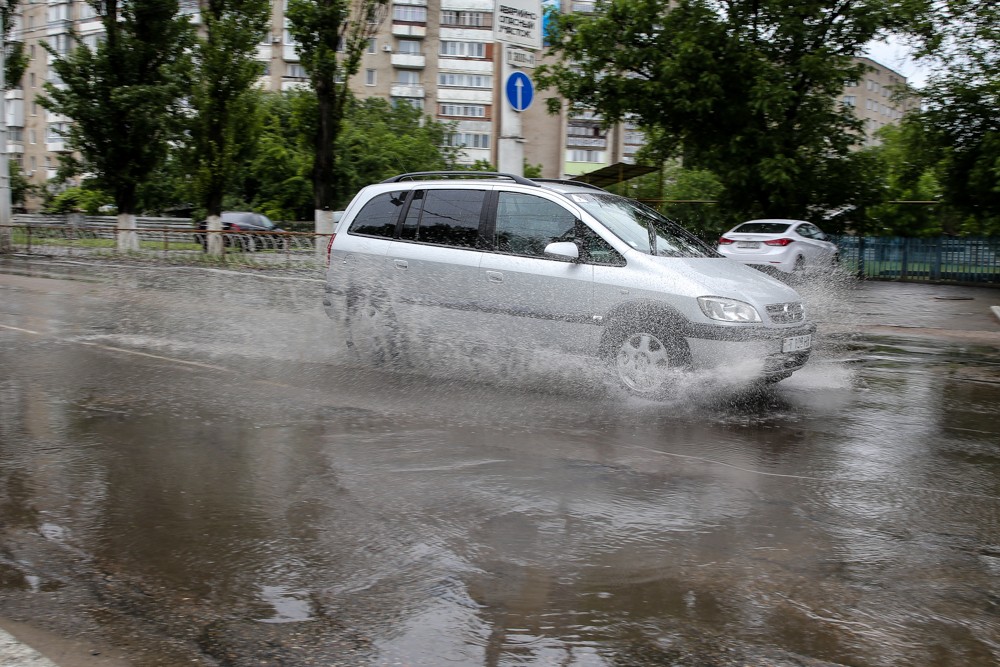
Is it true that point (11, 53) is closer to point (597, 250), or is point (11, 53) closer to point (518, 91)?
point (518, 91)

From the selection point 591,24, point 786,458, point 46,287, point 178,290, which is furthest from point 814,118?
point 786,458

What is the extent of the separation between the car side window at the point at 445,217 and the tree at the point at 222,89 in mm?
19708

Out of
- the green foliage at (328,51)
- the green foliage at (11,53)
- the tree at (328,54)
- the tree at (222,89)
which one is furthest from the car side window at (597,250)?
the green foliage at (11,53)

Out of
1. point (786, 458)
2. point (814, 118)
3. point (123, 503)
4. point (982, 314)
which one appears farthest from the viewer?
point (814, 118)

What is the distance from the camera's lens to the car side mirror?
7.22 m

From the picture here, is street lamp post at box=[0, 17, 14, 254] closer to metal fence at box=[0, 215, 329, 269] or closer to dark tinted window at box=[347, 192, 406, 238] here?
metal fence at box=[0, 215, 329, 269]

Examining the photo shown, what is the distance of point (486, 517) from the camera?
4.43 metres

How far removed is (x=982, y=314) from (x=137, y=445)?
14.8 metres

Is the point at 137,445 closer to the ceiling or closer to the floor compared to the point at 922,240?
closer to the floor

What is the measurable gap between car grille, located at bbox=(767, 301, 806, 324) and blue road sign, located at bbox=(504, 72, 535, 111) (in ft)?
15.8

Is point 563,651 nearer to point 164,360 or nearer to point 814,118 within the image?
point 164,360

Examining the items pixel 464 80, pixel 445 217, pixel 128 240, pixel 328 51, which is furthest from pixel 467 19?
pixel 445 217

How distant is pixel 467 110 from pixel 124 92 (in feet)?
135

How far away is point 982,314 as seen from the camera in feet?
52.7
